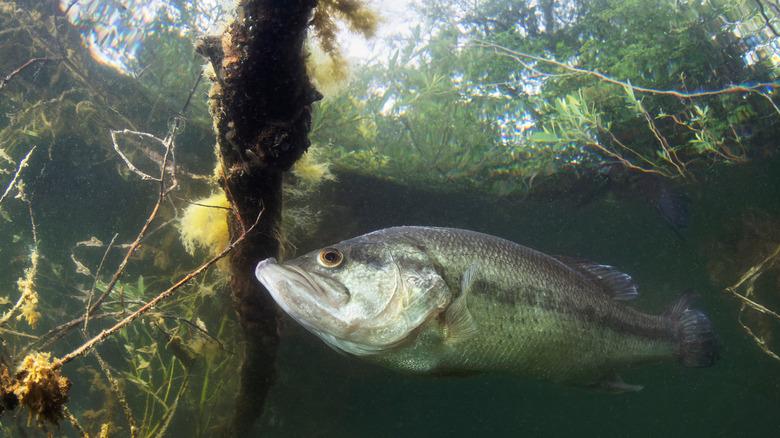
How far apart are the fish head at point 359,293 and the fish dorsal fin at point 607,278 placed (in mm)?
1863

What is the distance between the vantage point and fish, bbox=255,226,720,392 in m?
2.34

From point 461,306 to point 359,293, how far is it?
765mm

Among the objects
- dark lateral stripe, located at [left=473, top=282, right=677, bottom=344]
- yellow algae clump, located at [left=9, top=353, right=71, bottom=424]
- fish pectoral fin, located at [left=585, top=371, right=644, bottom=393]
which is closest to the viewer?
yellow algae clump, located at [left=9, top=353, right=71, bottom=424]

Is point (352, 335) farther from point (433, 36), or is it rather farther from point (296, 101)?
point (433, 36)

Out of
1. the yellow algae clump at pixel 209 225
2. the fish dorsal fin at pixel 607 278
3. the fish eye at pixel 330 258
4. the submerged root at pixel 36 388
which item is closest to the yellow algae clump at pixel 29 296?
the submerged root at pixel 36 388

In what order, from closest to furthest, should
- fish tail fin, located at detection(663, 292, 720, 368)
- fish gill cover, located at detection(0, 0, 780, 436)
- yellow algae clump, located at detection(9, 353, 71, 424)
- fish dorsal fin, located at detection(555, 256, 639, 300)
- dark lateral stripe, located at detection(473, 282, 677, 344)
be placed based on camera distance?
yellow algae clump, located at detection(9, 353, 71, 424) < dark lateral stripe, located at detection(473, 282, 677, 344) < fish dorsal fin, located at detection(555, 256, 639, 300) < fish tail fin, located at detection(663, 292, 720, 368) < fish gill cover, located at detection(0, 0, 780, 436)

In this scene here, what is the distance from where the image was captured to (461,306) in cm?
248

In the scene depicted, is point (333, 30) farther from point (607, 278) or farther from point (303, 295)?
point (607, 278)

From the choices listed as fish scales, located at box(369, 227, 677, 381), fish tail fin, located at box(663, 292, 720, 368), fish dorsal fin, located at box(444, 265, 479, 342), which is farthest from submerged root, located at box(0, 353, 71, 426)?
fish tail fin, located at box(663, 292, 720, 368)

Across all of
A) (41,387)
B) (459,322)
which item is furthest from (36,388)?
(459,322)

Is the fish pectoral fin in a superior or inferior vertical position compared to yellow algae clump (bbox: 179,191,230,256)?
inferior

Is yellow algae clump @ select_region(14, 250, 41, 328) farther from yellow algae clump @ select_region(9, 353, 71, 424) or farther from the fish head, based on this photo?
the fish head

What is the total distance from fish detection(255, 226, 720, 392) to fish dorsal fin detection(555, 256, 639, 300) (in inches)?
0.4

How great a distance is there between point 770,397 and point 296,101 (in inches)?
938
